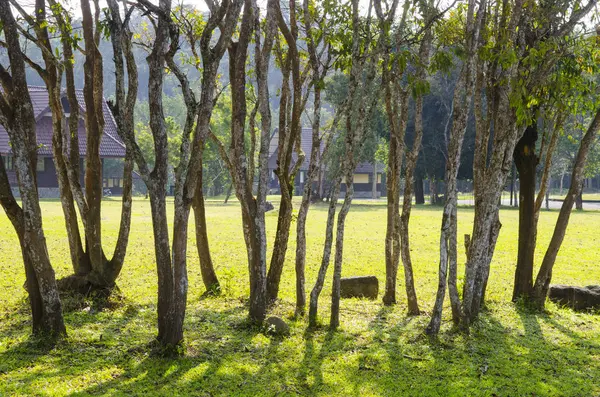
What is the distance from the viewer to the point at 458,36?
10484 millimetres

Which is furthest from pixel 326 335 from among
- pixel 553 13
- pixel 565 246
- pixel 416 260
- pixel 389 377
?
pixel 565 246

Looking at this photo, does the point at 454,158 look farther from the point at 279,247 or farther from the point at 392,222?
the point at 279,247

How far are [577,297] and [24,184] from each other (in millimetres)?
8967

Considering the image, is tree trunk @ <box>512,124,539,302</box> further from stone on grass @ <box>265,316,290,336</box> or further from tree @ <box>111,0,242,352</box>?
tree @ <box>111,0,242,352</box>

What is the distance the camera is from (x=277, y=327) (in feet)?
27.5

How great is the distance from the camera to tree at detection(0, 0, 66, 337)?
7.00 m

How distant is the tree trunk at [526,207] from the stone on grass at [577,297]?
709 millimetres

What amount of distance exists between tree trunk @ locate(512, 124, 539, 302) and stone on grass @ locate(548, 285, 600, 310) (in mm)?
709

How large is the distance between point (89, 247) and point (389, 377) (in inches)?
216

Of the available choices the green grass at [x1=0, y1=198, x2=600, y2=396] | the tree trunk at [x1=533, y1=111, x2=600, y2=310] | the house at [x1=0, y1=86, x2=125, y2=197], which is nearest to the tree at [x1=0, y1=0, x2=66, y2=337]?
the green grass at [x1=0, y1=198, x2=600, y2=396]

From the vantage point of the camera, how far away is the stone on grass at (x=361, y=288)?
38.1 feet

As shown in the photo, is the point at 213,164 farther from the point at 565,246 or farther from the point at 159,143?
the point at 159,143

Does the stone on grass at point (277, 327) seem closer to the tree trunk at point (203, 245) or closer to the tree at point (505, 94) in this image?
the tree at point (505, 94)

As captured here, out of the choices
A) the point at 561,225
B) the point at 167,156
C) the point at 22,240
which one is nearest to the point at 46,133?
the point at 22,240
